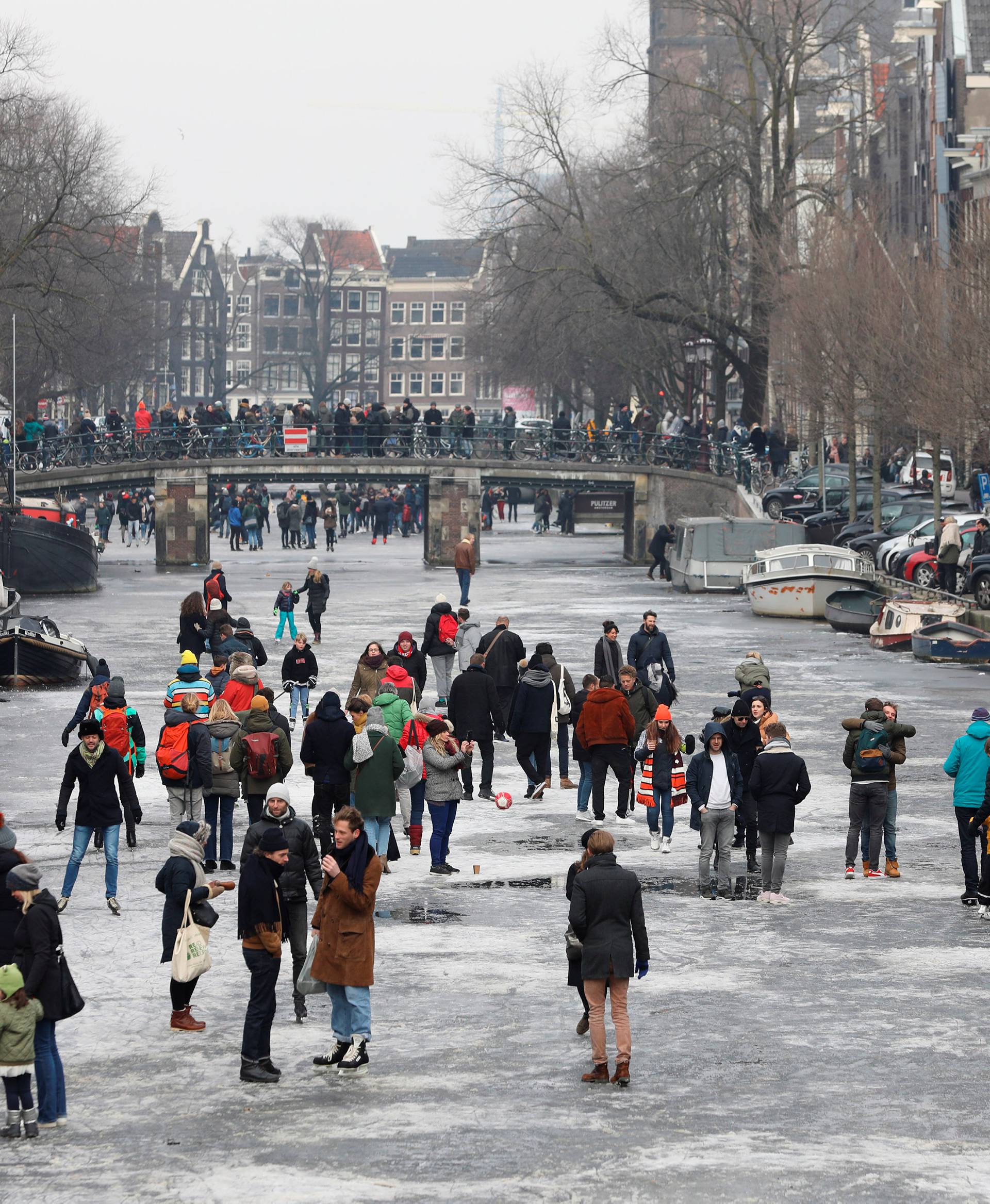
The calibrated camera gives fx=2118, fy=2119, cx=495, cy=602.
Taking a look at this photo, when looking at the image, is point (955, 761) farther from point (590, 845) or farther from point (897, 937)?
point (590, 845)

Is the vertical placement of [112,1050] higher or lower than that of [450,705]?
lower

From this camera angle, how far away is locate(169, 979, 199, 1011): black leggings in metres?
11.8

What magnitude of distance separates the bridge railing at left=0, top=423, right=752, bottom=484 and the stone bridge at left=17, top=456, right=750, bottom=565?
330mm

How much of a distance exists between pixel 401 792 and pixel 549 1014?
24.9 feet

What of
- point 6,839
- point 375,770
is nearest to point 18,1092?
point 6,839

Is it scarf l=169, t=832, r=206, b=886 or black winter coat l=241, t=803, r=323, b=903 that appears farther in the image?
scarf l=169, t=832, r=206, b=886

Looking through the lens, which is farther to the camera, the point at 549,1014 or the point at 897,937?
the point at 897,937

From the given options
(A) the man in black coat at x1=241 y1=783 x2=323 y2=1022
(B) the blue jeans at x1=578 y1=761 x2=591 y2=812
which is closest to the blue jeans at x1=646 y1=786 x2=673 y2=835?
(B) the blue jeans at x1=578 y1=761 x2=591 y2=812

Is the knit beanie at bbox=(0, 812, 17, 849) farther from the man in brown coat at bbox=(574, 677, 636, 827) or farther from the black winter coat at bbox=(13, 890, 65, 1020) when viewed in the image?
the man in brown coat at bbox=(574, 677, 636, 827)

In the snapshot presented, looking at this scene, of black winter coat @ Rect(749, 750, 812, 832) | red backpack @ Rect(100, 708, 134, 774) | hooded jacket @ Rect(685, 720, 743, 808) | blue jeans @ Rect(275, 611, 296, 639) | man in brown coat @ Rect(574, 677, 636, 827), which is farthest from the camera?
blue jeans @ Rect(275, 611, 296, 639)

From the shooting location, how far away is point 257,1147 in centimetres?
988

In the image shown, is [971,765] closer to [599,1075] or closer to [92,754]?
[599,1075]

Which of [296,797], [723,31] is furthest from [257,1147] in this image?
[723,31]

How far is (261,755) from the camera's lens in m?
15.4
